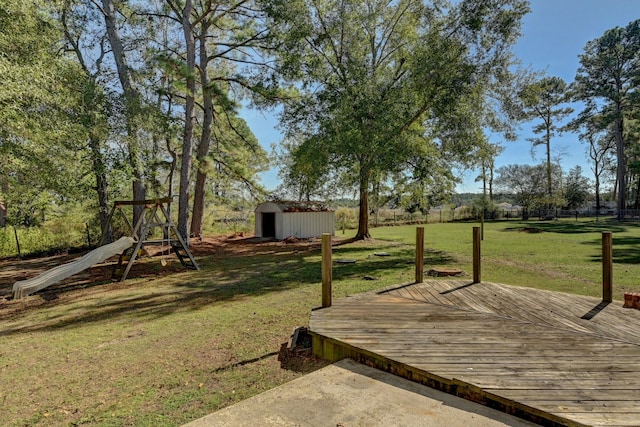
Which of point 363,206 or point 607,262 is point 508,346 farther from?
point 363,206

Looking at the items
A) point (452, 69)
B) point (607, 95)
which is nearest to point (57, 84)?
point (452, 69)

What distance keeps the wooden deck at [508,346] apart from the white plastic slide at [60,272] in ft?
20.8

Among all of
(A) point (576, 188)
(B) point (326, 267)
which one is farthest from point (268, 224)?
(A) point (576, 188)

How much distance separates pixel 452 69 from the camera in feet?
34.9

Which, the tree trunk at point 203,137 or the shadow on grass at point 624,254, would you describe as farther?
the tree trunk at point 203,137

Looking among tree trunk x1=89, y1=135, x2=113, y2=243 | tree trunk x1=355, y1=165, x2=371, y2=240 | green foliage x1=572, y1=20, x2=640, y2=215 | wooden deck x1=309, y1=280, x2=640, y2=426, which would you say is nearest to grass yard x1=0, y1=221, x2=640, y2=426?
wooden deck x1=309, y1=280, x2=640, y2=426

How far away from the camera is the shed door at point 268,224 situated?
1880 cm

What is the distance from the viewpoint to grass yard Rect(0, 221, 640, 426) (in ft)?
9.50

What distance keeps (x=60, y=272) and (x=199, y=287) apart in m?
3.01

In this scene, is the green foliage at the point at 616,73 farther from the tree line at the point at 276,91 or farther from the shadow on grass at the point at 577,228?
the tree line at the point at 276,91

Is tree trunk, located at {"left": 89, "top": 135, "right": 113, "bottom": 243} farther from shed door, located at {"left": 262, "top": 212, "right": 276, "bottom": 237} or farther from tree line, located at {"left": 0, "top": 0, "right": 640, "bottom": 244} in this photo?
shed door, located at {"left": 262, "top": 212, "right": 276, "bottom": 237}

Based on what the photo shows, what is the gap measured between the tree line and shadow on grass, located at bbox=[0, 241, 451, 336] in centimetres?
327

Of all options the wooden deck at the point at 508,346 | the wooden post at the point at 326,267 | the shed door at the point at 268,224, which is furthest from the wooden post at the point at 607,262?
the shed door at the point at 268,224

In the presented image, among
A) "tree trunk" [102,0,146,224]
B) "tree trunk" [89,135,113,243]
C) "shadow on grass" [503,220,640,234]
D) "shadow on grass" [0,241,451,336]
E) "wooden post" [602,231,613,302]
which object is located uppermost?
"tree trunk" [102,0,146,224]
